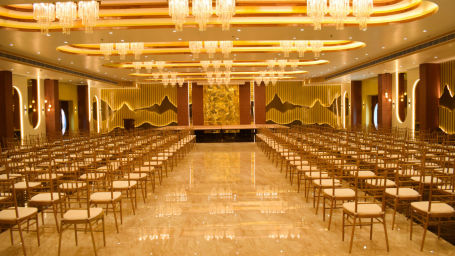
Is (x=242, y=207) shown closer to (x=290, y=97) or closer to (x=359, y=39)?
(x=359, y=39)

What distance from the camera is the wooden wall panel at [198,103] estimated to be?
26422mm

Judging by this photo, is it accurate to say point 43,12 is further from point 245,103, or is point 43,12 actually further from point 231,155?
point 245,103

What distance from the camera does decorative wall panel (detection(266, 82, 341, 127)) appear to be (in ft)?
92.2

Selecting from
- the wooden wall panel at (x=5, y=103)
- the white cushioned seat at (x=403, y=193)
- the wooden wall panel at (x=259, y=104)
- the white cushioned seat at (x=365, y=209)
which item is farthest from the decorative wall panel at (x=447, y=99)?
the wooden wall panel at (x=5, y=103)

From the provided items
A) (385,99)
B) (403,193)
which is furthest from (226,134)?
(403,193)

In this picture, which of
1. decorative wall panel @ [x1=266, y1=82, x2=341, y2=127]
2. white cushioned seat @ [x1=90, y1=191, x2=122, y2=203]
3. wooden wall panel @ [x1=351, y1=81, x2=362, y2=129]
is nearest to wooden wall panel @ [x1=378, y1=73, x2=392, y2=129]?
wooden wall panel @ [x1=351, y1=81, x2=362, y2=129]

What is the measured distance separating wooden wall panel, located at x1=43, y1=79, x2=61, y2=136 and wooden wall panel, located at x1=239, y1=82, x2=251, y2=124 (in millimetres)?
12377

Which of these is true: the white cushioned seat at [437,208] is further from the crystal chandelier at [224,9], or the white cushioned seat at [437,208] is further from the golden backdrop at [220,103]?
the golden backdrop at [220,103]

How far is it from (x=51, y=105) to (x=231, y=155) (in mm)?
11144

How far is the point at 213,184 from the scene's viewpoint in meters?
8.68

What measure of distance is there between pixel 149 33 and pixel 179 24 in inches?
122

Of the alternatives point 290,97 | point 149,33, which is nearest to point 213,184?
point 149,33

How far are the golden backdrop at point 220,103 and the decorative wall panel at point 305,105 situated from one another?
121 inches

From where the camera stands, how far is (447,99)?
16.3 meters
